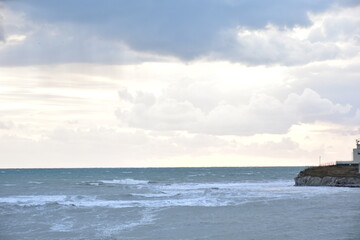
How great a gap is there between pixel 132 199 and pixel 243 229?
101 ft

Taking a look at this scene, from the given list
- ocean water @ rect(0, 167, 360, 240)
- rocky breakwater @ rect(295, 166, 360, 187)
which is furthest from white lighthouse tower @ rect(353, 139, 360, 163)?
ocean water @ rect(0, 167, 360, 240)

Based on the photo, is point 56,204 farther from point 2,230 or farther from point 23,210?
point 2,230

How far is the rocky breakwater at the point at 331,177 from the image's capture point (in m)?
79.9

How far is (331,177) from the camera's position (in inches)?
3297

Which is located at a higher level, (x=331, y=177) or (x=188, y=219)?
(x=331, y=177)

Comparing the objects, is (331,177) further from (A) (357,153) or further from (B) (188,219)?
(B) (188,219)

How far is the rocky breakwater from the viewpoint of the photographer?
79875 millimetres

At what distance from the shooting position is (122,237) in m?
35.8

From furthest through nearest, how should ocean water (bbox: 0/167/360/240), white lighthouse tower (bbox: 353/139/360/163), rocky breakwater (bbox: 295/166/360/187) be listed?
white lighthouse tower (bbox: 353/139/360/163)
rocky breakwater (bbox: 295/166/360/187)
ocean water (bbox: 0/167/360/240)

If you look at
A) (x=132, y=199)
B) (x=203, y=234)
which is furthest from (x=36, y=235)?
(x=132, y=199)

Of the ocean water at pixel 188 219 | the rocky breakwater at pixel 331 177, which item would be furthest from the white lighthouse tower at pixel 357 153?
the ocean water at pixel 188 219

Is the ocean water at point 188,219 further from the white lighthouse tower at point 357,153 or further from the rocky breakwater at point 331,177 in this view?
the white lighthouse tower at point 357,153

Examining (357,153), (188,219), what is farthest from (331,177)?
(188,219)

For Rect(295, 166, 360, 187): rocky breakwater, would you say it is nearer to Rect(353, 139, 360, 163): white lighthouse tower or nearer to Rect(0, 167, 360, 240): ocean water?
Rect(353, 139, 360, 163): white lighthouse tower
